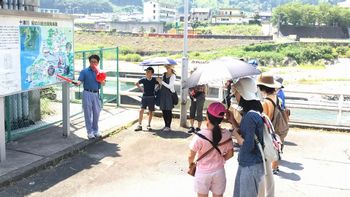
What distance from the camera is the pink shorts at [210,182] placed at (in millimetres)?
4199

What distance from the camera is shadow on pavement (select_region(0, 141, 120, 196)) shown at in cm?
591

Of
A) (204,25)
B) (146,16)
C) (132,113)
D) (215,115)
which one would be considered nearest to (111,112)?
(132,113)

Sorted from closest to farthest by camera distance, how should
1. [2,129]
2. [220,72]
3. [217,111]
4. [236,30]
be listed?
[217,111] → [220,72] → [2,129] → [236,30]

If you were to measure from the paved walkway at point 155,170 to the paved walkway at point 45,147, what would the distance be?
0.15 meters

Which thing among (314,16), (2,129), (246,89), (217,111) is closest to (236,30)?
(314,16)

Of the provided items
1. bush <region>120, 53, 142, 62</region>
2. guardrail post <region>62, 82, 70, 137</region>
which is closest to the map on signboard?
guardrail post <region>62, 82, 70, 137</region>

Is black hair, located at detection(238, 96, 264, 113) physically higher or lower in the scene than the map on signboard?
lower

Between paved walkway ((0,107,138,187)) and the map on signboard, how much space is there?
1.17 meters

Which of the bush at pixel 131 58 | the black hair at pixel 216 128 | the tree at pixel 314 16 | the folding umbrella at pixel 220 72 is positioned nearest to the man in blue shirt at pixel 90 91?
the folding umbrella at pixel 220 72

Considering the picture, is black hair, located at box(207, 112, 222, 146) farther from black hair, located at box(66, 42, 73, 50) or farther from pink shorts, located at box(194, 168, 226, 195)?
black hair, located at box(66, 42, 73, 50)

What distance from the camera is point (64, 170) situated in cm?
675

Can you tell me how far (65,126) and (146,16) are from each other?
172 m

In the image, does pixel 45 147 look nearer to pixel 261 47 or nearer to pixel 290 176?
pixel 290 176

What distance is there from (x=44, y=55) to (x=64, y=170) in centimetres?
208
